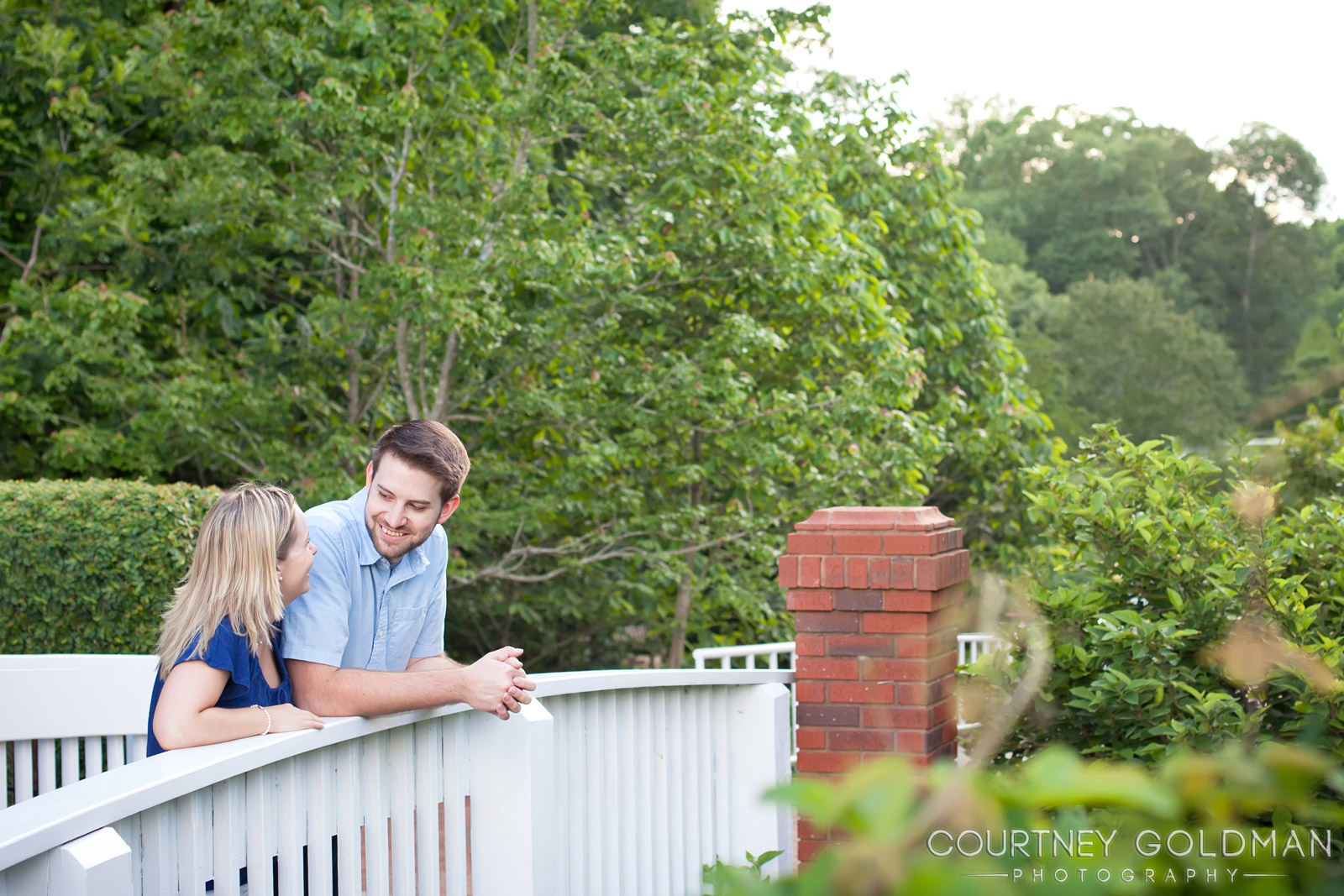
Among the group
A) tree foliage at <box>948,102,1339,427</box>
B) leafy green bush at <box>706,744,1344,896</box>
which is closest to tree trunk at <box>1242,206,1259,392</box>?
tree foliage at <box>948,102,1339,427</box>

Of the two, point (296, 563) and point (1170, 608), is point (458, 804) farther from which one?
point (1170, 608)

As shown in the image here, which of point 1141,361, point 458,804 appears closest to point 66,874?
point 458,804

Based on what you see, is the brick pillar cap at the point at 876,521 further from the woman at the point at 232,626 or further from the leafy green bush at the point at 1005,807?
the leafy green bush at the point at 1005,807

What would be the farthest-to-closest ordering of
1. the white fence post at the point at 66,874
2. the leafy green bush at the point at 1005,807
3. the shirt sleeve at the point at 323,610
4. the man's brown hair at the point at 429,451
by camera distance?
1. the man's brown hair at the point at 429,451
2. the shirt sleeve at the point at 323,610
3. the white fence post at the point at 66,874
4. the leafy green bush at the point at 1005,807

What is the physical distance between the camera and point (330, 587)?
9.50 feet

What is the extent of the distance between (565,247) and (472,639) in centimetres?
445

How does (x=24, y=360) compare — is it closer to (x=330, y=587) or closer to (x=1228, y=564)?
(x=330, y=587)

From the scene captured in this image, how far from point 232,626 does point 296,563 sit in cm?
21

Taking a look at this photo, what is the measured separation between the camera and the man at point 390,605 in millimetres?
2701

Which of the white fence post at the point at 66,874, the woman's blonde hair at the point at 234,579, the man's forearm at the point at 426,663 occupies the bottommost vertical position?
the white fence post at the point at 66,874

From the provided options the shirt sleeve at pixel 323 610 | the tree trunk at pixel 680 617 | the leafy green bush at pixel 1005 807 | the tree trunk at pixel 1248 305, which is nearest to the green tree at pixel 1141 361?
the tree trunk at pixel 1248 305

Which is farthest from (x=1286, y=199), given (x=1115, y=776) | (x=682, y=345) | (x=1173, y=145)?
(x=1115, y=776)

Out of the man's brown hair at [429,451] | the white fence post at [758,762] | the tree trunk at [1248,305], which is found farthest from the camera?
the tree trunk at [1248,305]

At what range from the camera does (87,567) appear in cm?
544
